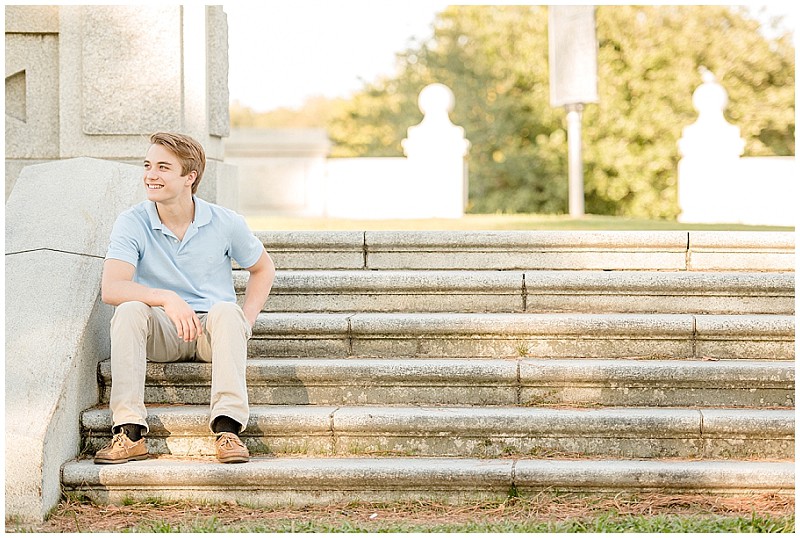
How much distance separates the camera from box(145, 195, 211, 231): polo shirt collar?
4.45 metres

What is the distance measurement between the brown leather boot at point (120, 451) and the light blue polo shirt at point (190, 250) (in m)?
0.65

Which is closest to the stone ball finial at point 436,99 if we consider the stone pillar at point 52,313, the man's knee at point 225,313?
the stone pillar at point 52,313

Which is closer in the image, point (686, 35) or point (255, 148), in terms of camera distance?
point (255, 148)

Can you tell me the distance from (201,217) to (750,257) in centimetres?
287

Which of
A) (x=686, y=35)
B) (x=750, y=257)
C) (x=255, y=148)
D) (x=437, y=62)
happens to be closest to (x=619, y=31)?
(x=686, y=35)

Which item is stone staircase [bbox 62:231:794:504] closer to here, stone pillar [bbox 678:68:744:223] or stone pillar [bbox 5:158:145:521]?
stone pillar [bbox 5:158:145:521]

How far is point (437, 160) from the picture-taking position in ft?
45.0

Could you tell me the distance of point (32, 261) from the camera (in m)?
4.57

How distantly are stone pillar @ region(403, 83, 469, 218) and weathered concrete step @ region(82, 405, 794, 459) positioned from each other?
9229mm

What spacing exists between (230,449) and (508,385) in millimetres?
1248

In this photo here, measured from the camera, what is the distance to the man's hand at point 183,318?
13.8ft

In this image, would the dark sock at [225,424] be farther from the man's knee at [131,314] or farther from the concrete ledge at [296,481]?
the man's knee at [131,314]

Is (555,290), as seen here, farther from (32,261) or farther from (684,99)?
(684,99)

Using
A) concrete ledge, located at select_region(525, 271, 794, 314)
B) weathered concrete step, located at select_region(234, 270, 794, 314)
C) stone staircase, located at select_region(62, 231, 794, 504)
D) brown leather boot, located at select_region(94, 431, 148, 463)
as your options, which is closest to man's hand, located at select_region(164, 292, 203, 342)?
stone staircase, located at select_region(62, 231, 794, 504)
